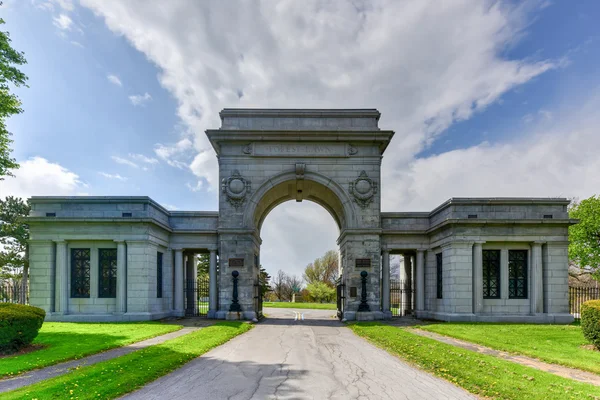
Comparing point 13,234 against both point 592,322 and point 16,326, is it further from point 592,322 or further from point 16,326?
point 592,322

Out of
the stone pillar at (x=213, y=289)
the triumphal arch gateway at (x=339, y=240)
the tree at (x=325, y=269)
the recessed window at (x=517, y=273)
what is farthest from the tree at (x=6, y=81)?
the tree at (x=325, y=269)

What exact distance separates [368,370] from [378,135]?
50.2 ft

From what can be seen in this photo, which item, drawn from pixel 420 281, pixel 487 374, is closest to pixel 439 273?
pixel 420 281

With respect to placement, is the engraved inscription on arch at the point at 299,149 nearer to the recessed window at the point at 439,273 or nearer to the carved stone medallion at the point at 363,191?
the carved stone medallion at the point at 363,191

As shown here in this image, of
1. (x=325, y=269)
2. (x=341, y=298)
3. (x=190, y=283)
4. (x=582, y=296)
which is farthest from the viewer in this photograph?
(x=325, y=269)

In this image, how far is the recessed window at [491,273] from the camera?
1992 cm

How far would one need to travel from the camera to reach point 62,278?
1942 centimetres

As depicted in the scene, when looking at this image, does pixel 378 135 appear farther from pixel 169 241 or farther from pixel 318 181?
pixel 169 241

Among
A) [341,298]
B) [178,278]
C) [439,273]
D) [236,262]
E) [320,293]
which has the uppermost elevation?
[236,262]

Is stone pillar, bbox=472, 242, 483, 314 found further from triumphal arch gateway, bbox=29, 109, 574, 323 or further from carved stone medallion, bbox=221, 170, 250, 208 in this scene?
carved stone medallion, bbox=221, 170, 250, 208

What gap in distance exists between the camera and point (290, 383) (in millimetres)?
7840

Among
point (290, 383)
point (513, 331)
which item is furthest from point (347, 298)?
point (290, 383)

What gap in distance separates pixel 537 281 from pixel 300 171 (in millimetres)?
13814

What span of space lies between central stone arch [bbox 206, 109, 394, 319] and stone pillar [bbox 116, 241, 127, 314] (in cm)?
495
